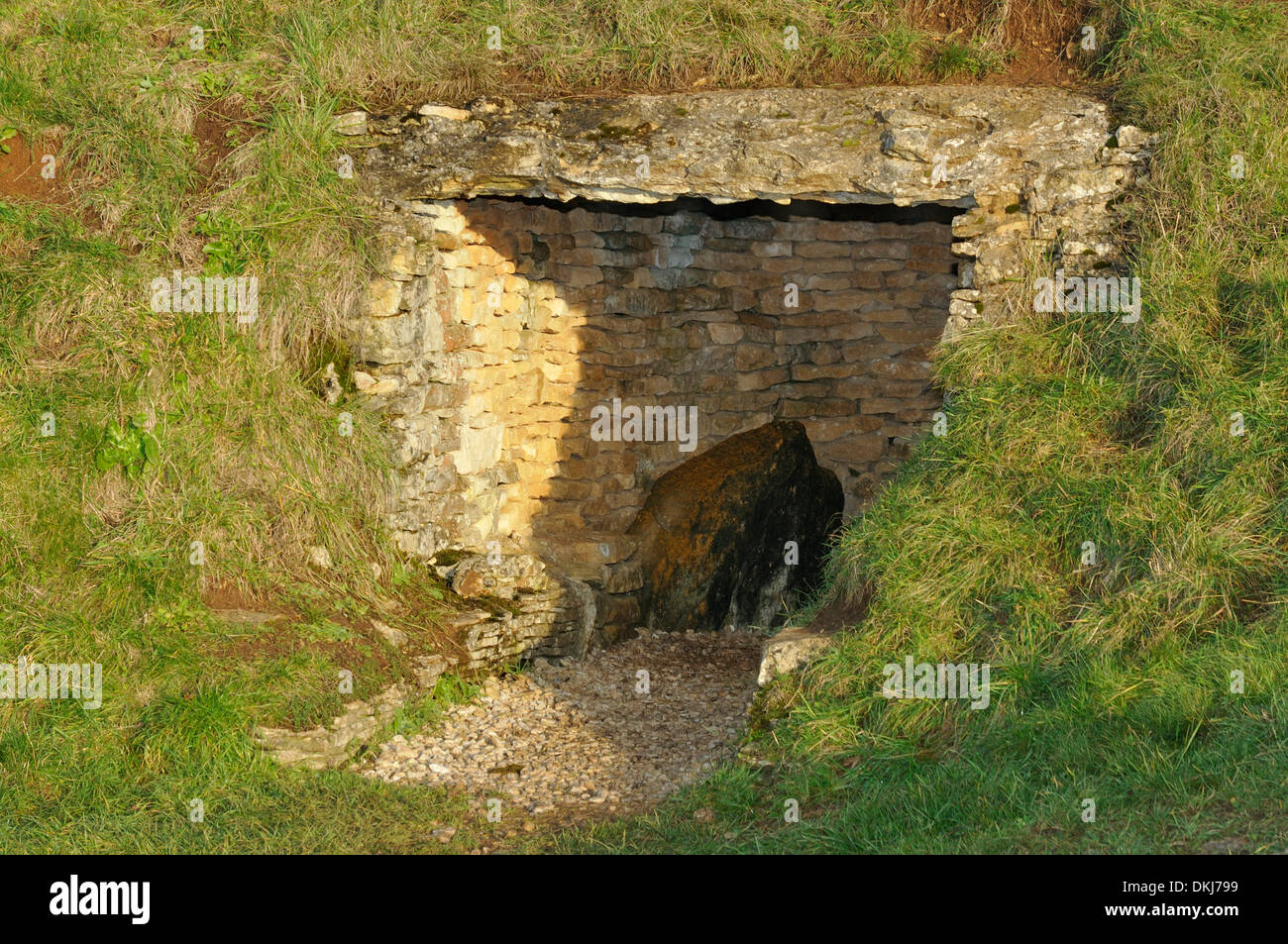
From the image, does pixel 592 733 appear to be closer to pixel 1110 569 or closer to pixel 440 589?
pixel 440 589

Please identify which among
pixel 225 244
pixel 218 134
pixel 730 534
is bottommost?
pixel 730 534

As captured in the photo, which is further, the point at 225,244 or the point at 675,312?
the point at 675,312

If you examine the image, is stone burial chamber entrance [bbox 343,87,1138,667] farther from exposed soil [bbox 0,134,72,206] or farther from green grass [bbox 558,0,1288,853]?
exposed soil [bbox 0,134,72,206]

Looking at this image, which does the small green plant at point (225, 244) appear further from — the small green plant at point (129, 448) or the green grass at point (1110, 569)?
the green grass at point (1110, 569)

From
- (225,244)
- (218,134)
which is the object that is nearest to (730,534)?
(225,244)

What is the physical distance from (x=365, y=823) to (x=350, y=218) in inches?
121

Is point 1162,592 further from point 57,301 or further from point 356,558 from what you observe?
point 57,301

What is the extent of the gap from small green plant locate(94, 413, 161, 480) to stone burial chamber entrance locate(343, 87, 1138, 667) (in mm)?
1073

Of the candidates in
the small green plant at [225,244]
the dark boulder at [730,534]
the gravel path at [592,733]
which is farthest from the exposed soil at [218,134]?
the dark boulder at [730,534]

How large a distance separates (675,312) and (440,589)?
102 inches

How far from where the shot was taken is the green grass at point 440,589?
4629mm

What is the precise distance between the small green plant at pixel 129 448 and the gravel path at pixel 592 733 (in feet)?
5.83

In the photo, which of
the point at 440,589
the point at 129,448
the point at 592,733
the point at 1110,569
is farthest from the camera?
the point at 440,589

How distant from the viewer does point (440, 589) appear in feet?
21.9
